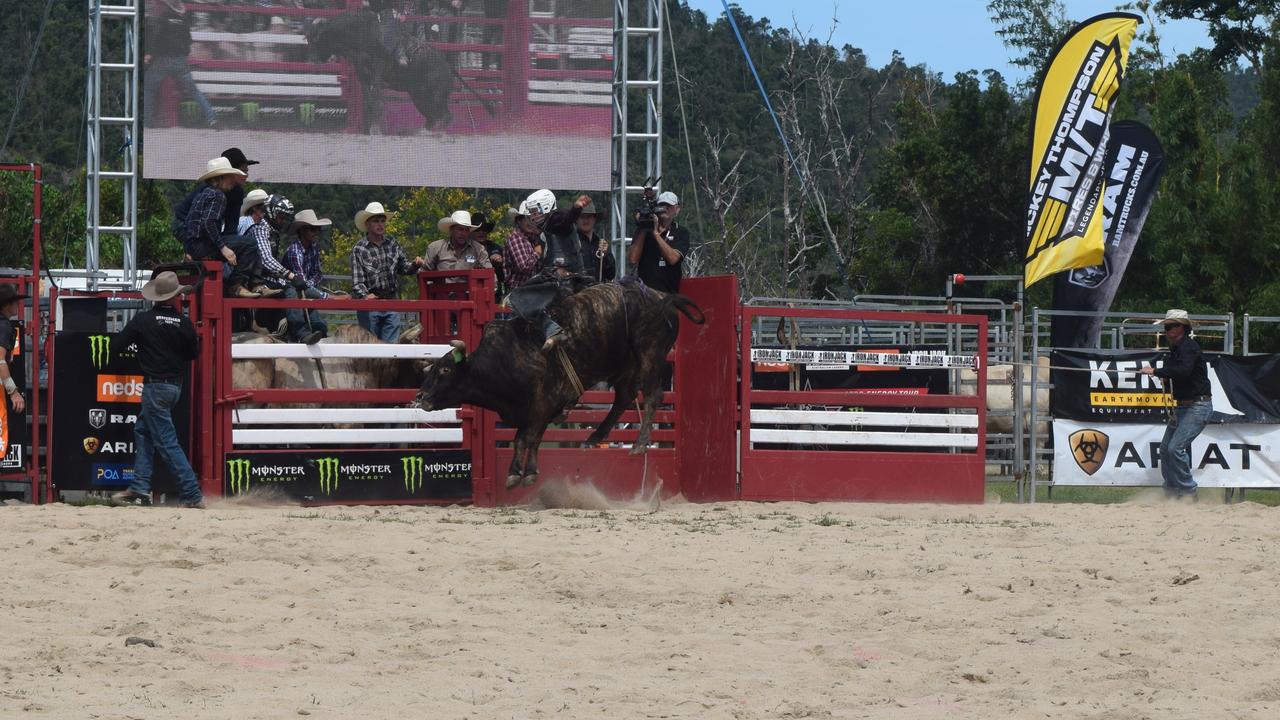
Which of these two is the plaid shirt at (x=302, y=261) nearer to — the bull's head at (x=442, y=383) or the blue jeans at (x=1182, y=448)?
the bull's head at (x=442, y=383)

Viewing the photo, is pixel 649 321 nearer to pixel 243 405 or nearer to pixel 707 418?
pixel 707 418

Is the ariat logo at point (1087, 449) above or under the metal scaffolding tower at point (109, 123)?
under

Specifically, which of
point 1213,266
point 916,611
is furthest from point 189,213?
point 1213,266

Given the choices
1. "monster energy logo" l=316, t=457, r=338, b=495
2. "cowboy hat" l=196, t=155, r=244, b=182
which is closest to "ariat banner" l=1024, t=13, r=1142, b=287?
"monster energy logo" l=316, t=457, r=338, b=495

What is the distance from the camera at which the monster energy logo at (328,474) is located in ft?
37.7

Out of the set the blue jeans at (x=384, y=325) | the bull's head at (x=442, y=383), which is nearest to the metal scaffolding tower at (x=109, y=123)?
the blue jeans at (x=384, y=325)

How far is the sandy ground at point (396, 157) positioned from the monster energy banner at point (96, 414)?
295 inches

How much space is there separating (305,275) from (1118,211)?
405 inches

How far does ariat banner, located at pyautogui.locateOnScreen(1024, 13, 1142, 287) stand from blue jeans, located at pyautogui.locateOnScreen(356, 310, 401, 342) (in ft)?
26.6

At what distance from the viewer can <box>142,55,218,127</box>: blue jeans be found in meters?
18.4

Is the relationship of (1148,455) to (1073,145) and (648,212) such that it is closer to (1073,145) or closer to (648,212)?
(1073,145)

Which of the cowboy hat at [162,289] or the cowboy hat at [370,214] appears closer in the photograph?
the cowboy hat at [162,289]

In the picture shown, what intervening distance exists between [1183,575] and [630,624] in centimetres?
327

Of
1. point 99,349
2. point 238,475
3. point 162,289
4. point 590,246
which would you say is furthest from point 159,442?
point 590,246
